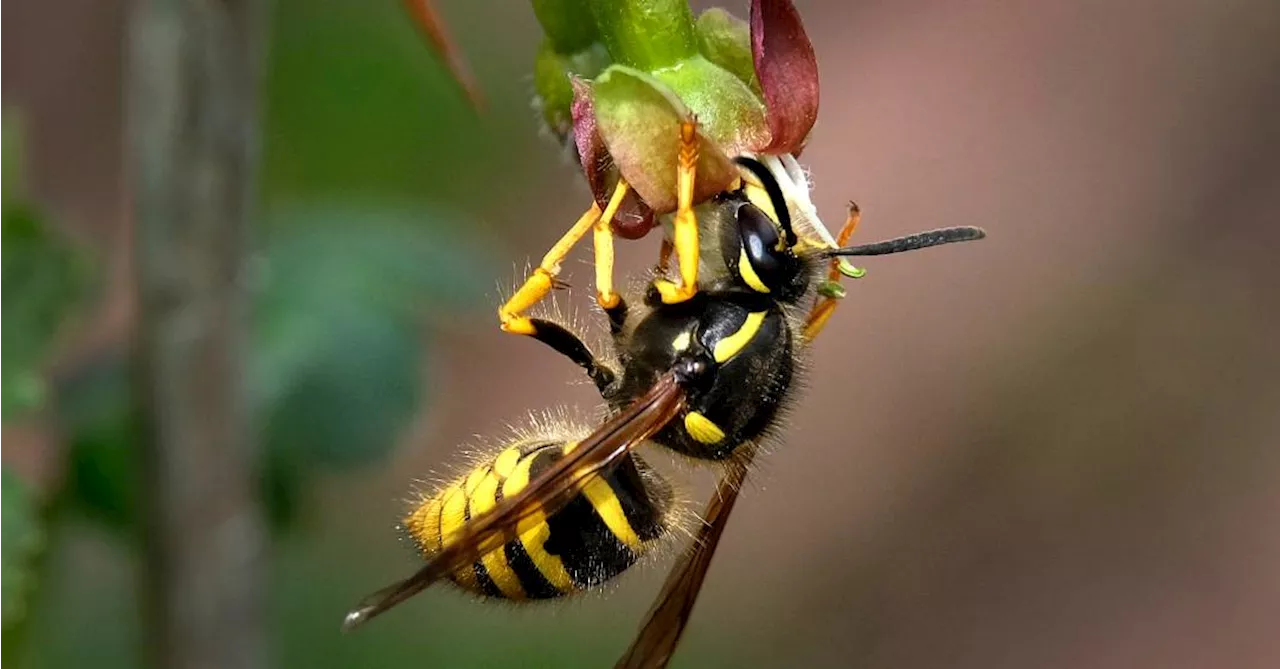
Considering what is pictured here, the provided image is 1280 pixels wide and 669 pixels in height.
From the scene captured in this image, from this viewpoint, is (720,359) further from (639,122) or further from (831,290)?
(639,122)

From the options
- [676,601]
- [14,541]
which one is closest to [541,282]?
[676,601]

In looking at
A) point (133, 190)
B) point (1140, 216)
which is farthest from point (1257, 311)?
point (133, 190)

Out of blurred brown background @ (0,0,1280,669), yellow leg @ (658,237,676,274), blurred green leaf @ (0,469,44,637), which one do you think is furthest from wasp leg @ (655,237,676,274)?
blurred brown background @ (0,0,1280,669)

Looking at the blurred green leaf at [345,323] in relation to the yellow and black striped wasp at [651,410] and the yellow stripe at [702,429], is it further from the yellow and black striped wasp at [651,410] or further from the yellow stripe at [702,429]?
the yellow stripe at [702,429]

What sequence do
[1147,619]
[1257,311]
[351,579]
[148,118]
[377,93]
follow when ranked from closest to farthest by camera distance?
1. [148,118]
2. [351,579]
3. [377,93]
4. [1147,619]
5. [1257,311]

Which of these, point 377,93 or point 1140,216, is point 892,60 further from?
point 377,93

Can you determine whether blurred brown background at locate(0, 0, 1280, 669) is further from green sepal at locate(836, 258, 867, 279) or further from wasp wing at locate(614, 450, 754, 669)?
green sepal at locate(836, 258, 867, 279)
